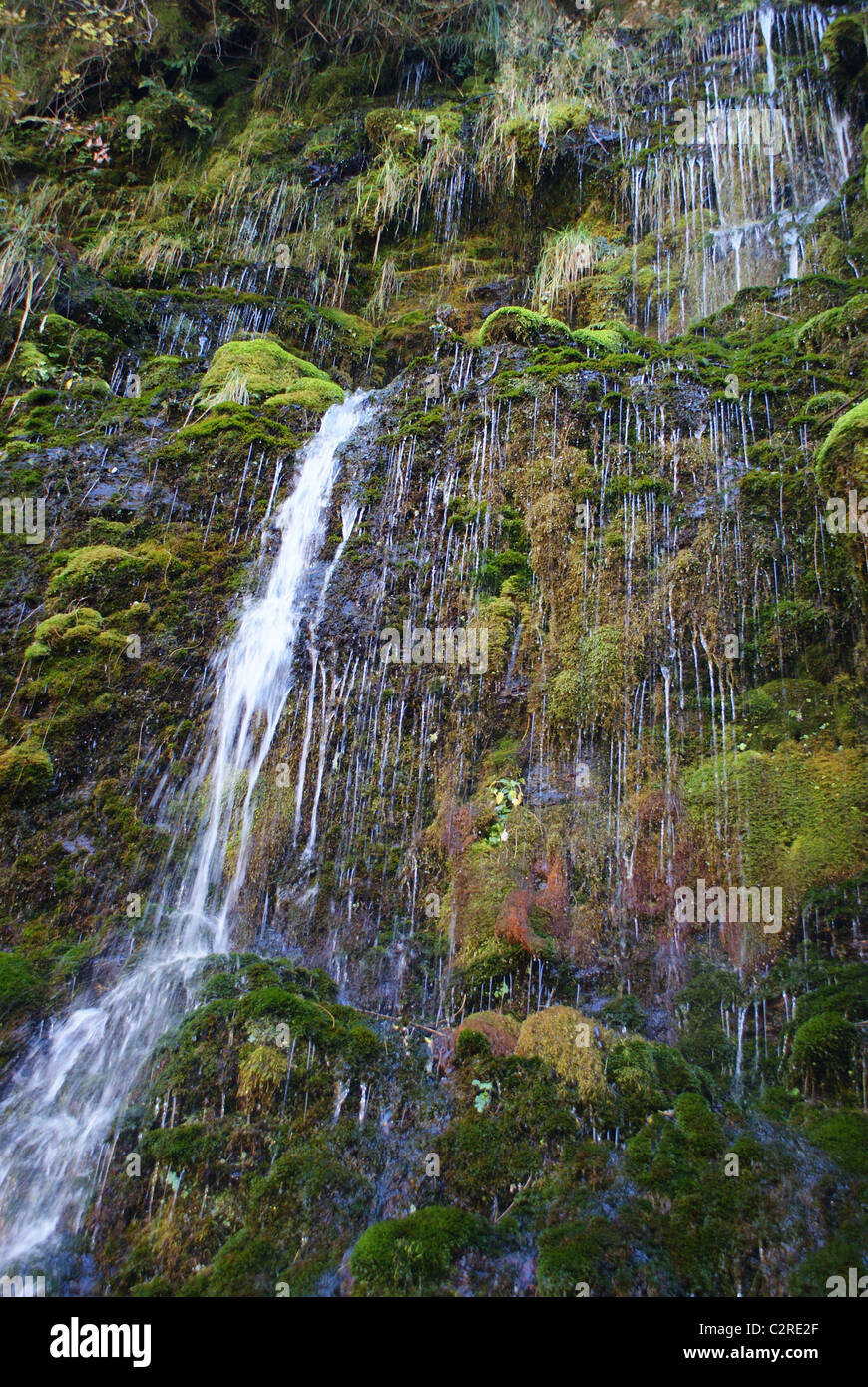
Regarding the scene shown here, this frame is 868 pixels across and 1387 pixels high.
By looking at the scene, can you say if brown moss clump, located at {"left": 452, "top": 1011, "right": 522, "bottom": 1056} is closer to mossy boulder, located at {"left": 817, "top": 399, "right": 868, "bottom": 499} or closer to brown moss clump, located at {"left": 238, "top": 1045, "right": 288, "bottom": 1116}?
brown moss clump, located at {"left": 238, "top": 1045, "right": 288, "bottom": 1116}

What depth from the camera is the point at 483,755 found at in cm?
714

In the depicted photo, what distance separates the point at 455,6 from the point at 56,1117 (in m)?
20.4

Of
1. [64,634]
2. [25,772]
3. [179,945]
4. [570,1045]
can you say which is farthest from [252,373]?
[570,1045]

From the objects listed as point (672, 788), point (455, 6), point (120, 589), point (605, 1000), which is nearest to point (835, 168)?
point (455, 6)

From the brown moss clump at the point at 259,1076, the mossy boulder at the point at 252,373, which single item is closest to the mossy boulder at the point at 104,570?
the mossy boulder at the point at 252,373

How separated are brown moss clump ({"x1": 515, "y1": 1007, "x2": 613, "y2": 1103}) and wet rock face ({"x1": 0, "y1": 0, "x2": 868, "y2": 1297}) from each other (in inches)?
0.8

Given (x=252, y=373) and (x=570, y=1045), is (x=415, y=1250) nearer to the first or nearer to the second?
(x=570, y=1045)

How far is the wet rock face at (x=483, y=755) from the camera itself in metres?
4.68

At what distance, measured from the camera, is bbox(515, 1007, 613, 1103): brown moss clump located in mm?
5148

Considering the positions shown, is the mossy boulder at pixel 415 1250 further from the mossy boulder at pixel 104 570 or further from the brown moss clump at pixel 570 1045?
the mossy boulder at pixel 104 570

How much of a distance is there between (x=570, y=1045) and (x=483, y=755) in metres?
2.54

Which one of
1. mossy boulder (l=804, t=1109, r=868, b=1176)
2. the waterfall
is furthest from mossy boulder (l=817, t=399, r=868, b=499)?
the waterfall

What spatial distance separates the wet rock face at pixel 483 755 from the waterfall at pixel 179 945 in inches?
4.0

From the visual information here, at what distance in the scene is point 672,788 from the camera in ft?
21.2
